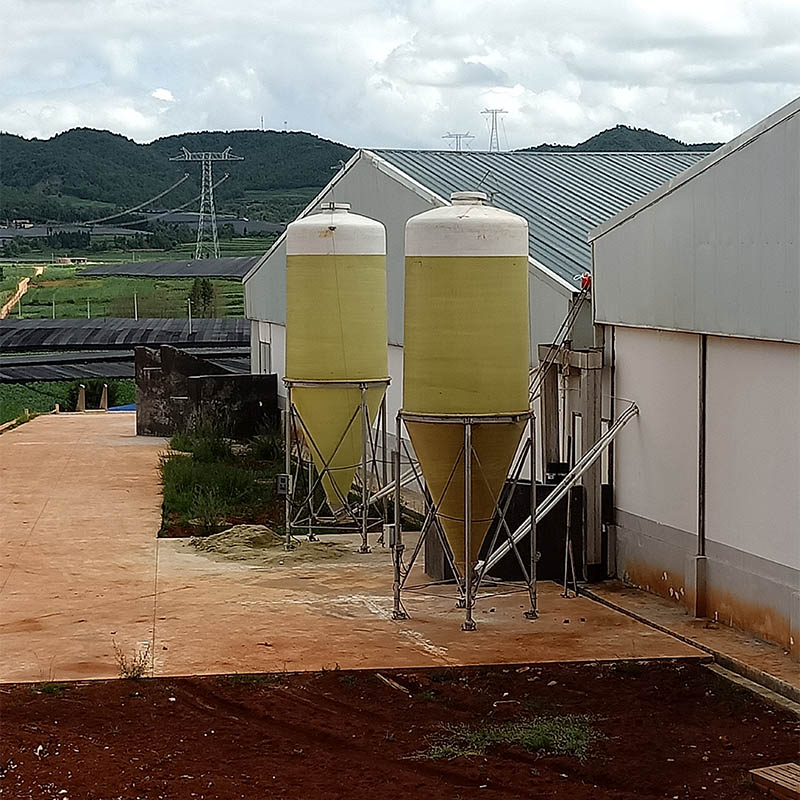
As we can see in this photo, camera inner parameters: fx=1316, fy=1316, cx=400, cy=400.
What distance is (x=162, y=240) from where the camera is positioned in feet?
332

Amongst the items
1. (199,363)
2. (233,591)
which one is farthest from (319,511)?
(199,363)

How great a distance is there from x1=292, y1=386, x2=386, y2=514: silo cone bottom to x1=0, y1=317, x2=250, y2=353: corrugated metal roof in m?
29.4

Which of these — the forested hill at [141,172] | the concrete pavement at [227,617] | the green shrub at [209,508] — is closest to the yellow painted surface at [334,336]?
the concrete pavement at [227,617]

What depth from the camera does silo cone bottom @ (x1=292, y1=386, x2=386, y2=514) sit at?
53.0ft

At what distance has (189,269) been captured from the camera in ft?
224

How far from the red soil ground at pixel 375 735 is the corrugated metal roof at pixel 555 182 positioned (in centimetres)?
691

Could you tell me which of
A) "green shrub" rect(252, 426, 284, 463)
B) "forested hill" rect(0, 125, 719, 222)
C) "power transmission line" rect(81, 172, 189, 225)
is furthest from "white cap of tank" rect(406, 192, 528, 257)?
"power transmission line" rect(81, 172, 189, 225)

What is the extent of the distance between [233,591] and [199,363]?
606 inches

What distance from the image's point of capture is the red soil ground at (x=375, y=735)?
26.1ft

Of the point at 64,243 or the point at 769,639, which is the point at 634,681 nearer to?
the point at 769,639

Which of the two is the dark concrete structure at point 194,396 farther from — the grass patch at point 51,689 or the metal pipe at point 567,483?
the grass patch at point 51,689

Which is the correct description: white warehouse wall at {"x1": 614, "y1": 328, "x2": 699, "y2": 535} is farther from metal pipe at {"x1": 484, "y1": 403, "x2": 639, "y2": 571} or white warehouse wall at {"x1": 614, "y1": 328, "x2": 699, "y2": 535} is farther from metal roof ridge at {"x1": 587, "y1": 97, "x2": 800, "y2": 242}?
metal roof ridge at {"x1": 587, "y1": 97, "x2": 800, "y2": 242}

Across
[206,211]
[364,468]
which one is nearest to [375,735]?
[364,468]

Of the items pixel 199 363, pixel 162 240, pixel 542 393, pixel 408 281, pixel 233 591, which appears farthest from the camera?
pixel 162 240
